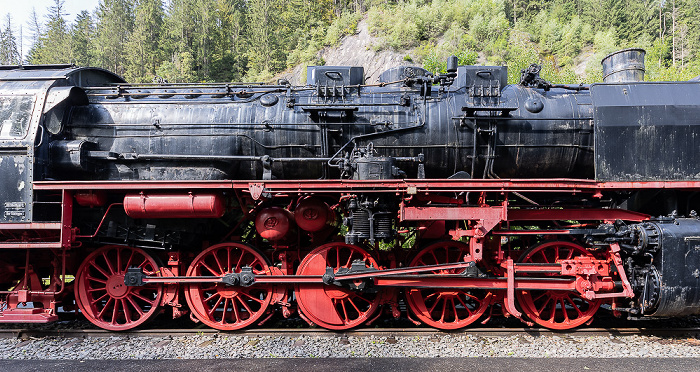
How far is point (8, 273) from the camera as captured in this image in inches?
244

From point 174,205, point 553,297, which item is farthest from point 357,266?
point 553,297

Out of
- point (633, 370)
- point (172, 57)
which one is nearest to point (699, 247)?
point (633, 370)

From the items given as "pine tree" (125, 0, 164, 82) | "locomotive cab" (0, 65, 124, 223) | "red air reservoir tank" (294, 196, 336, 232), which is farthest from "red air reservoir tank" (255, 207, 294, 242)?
"pine tree" (125, 0, 164, 82)

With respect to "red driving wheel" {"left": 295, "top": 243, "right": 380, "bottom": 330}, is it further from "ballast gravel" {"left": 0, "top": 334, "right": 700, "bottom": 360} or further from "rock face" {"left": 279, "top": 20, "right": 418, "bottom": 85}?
"rock face" {"left": 279, "top": 20, "right": 418, "bottom": 85}

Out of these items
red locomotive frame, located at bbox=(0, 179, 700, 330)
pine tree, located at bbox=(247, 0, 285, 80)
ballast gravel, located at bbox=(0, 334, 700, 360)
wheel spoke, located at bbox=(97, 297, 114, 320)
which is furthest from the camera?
pine tree, located at bbox=(247, 0, 285, 80)

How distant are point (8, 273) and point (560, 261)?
8.03 metres

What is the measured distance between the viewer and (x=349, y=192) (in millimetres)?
5383

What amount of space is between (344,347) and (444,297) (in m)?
1.76

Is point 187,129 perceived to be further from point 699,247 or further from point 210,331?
point 699,247

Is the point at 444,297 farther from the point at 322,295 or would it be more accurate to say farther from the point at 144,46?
the point at 144,46

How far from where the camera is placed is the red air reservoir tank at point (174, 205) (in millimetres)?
5422

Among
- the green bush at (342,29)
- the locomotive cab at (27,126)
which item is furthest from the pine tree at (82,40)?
the locomotive cab at (27,126)

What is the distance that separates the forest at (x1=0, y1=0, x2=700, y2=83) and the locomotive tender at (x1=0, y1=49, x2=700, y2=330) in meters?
29.7

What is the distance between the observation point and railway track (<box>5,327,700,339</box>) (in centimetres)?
571
